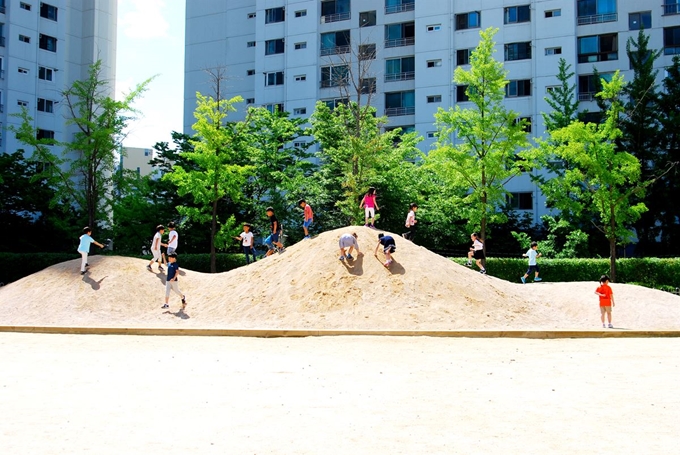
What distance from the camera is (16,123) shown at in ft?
172

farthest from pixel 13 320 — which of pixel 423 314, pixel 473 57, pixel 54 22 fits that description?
pixel 54 22

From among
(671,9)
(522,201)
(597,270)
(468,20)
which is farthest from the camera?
(468,20)

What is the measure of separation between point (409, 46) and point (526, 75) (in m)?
9.65

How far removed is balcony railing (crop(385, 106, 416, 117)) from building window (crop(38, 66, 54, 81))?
2831 centimetres

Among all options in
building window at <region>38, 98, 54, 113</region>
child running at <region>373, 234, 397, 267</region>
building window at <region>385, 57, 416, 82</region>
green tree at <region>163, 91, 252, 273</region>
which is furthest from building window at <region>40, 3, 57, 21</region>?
child running at <region>373, 234, 397, 267</region>

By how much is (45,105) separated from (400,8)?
30.2m

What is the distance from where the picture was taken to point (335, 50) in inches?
2160

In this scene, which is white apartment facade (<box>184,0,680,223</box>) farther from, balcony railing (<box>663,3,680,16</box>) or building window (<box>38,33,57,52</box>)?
building window (<box>38,33,57,52</box>)

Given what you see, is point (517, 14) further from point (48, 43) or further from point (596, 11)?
point (48, 43)

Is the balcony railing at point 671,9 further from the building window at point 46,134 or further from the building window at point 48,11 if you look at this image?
the building window at point 48,11

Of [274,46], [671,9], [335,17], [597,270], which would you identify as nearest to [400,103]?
[335,17]

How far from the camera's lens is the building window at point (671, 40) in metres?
46.4

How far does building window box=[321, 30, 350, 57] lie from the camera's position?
54.7m

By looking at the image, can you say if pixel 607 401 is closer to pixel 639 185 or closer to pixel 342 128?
pixel 639 185
